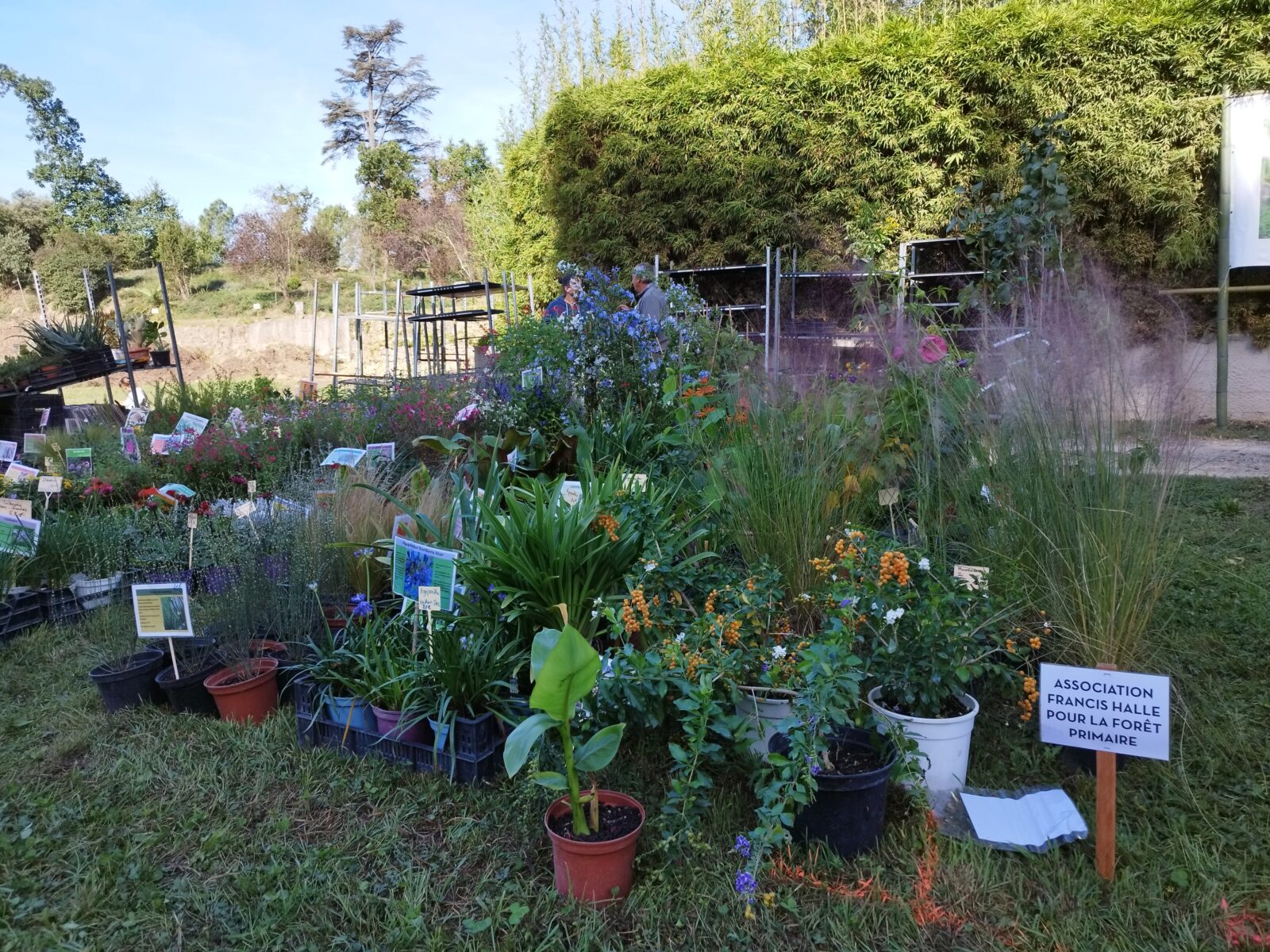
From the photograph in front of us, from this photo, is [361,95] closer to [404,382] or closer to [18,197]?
[18,197]

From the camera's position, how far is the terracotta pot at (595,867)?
5.22 feet

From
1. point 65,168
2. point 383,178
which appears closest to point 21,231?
point 65,168

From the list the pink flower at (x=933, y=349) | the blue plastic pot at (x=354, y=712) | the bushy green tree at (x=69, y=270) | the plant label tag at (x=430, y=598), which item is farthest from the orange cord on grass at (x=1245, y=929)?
the bushy green tree at (x=69, y=270)

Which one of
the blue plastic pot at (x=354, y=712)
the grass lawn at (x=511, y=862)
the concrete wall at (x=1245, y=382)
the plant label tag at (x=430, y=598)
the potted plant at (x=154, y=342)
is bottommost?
the grass lawn at (x=511, y=862)

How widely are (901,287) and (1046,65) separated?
5807mm

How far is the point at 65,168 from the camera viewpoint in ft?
93.0

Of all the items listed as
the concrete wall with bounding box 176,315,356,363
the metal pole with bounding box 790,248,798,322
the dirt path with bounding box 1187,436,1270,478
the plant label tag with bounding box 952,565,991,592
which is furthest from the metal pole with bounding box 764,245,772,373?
the concrete wall with bounding box 176,315,356,363

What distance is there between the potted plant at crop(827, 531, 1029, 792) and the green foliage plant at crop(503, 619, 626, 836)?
0.60m

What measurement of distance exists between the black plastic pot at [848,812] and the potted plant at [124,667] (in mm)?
2199

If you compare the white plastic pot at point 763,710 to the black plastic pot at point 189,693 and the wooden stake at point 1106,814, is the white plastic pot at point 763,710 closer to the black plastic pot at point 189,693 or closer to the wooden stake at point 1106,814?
the wooden stake at point 1106,814

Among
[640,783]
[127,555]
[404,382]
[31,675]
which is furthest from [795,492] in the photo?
[404,382]

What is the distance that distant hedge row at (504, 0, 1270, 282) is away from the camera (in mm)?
7543

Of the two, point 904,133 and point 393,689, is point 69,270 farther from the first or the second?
point 393,689

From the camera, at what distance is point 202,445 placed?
15.6ft
